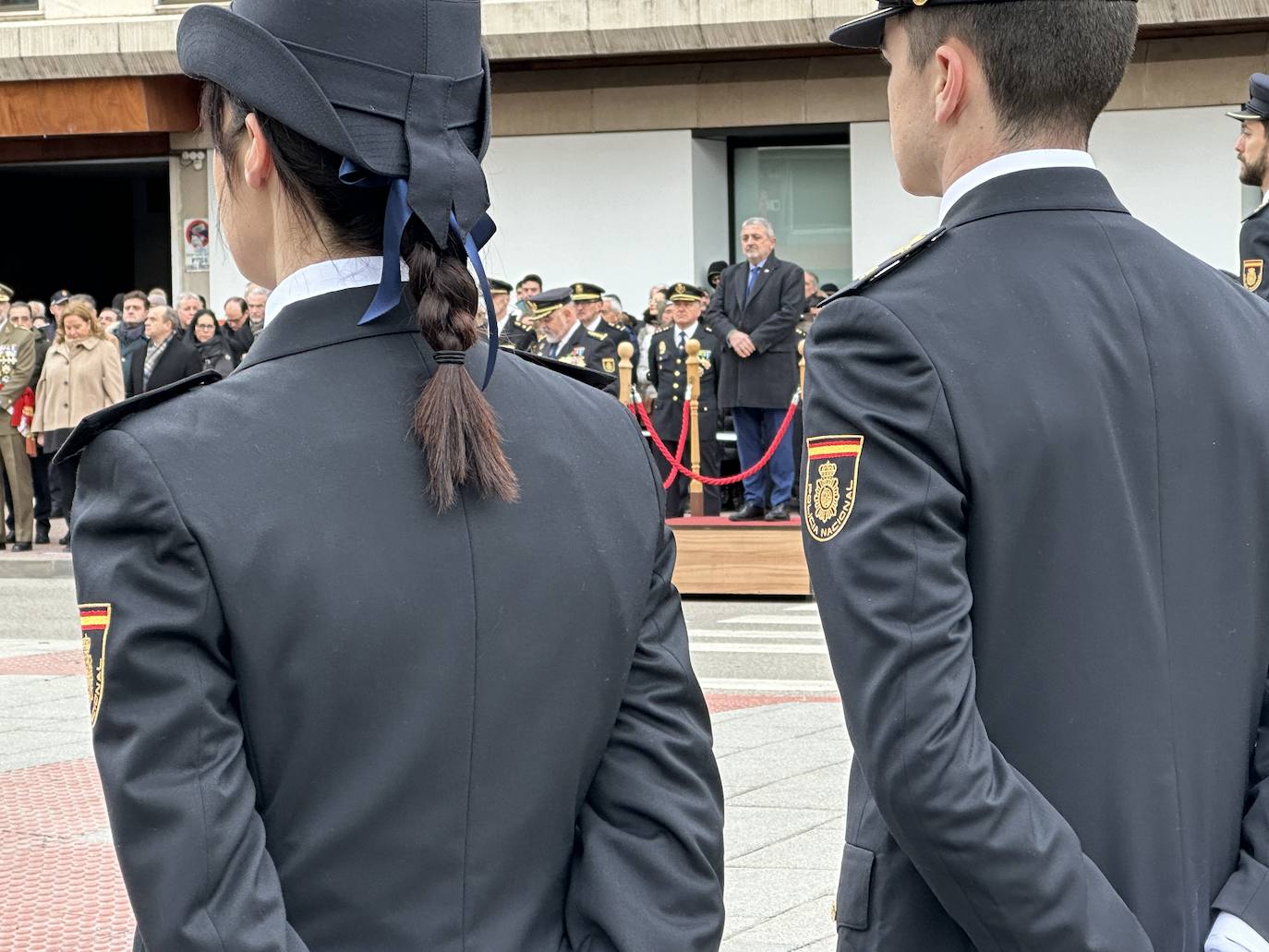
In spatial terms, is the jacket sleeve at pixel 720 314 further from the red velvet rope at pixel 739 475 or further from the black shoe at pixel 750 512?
the black shoe at pixel 750 512

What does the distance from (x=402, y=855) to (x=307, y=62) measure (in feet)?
2.55

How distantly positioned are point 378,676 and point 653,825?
0.35 m

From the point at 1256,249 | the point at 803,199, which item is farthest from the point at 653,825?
the point at 803,199

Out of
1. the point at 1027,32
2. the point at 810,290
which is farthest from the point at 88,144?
the point at 1027,32

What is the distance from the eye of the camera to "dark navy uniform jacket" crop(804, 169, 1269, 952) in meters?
1.91

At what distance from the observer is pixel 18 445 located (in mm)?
16719

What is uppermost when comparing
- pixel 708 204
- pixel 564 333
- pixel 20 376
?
pixel 708 204

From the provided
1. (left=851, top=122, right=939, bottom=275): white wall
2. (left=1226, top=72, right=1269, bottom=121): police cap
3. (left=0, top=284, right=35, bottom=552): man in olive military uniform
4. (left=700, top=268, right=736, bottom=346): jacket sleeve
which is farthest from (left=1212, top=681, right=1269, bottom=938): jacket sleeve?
(left=851, top=122, right=939, bottom=275): white wall

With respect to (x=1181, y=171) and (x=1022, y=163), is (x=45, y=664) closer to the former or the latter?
(x=1022, y=163)

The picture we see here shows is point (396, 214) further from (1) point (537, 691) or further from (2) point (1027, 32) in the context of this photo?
(2) point (1027, 32)

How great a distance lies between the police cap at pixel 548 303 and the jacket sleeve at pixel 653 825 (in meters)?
14.8

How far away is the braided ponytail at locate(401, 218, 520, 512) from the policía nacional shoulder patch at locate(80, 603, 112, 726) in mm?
331

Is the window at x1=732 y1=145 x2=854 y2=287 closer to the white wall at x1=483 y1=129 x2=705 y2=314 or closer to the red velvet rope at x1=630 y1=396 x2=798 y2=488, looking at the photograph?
the white wall at x1=483 y1=129 x2=705 y2=314

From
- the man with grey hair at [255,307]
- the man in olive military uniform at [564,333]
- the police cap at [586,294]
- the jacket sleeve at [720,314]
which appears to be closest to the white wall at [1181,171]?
the police cap at [586,294]
